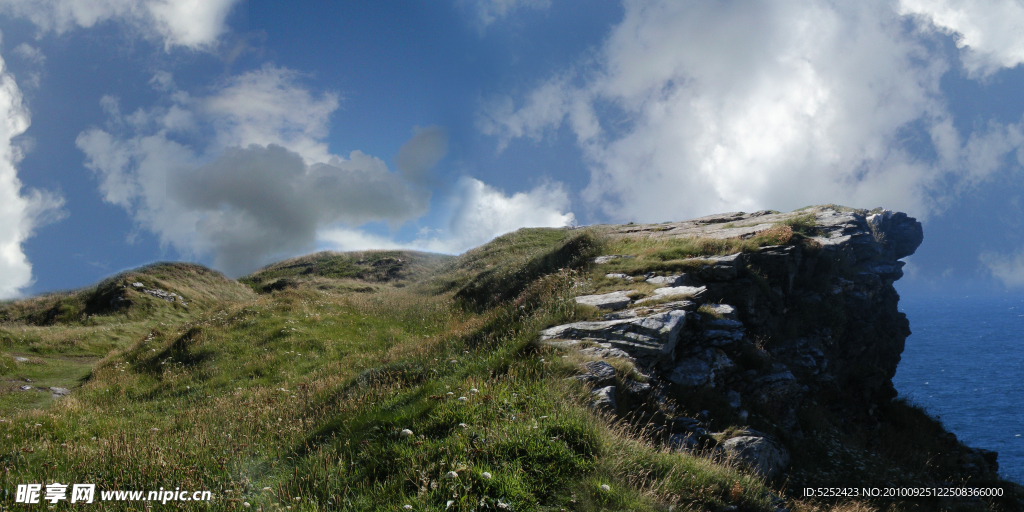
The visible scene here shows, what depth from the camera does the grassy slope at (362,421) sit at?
20.7 feet

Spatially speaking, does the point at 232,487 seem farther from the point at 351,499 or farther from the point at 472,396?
the point at 472,396

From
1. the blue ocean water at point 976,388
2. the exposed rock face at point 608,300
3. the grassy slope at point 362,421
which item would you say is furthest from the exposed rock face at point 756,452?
the blue ocean water at point 976,388

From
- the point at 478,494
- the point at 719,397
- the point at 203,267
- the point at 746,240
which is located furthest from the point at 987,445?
the point at 203,267

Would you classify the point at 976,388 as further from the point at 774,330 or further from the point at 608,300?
the point at 608,300

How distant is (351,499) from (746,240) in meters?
20.6

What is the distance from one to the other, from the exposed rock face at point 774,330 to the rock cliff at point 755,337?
50 mm

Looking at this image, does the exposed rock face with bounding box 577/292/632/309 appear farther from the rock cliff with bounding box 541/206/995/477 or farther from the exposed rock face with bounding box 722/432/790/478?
the exposed rock face with bounding box 722/432/790/478

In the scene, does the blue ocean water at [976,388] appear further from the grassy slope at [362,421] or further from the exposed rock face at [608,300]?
the grassy slope at [362,421]

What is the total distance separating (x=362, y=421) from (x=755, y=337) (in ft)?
46.2

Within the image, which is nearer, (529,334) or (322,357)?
(529,334)

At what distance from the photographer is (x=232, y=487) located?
21.5ft

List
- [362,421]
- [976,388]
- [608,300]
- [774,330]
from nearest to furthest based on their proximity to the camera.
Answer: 1. [362,421]
2. [608,300]
3. [774,330]
4. [976,388]

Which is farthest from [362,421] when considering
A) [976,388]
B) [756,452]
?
[976,388]

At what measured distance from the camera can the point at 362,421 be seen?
8.87 m
